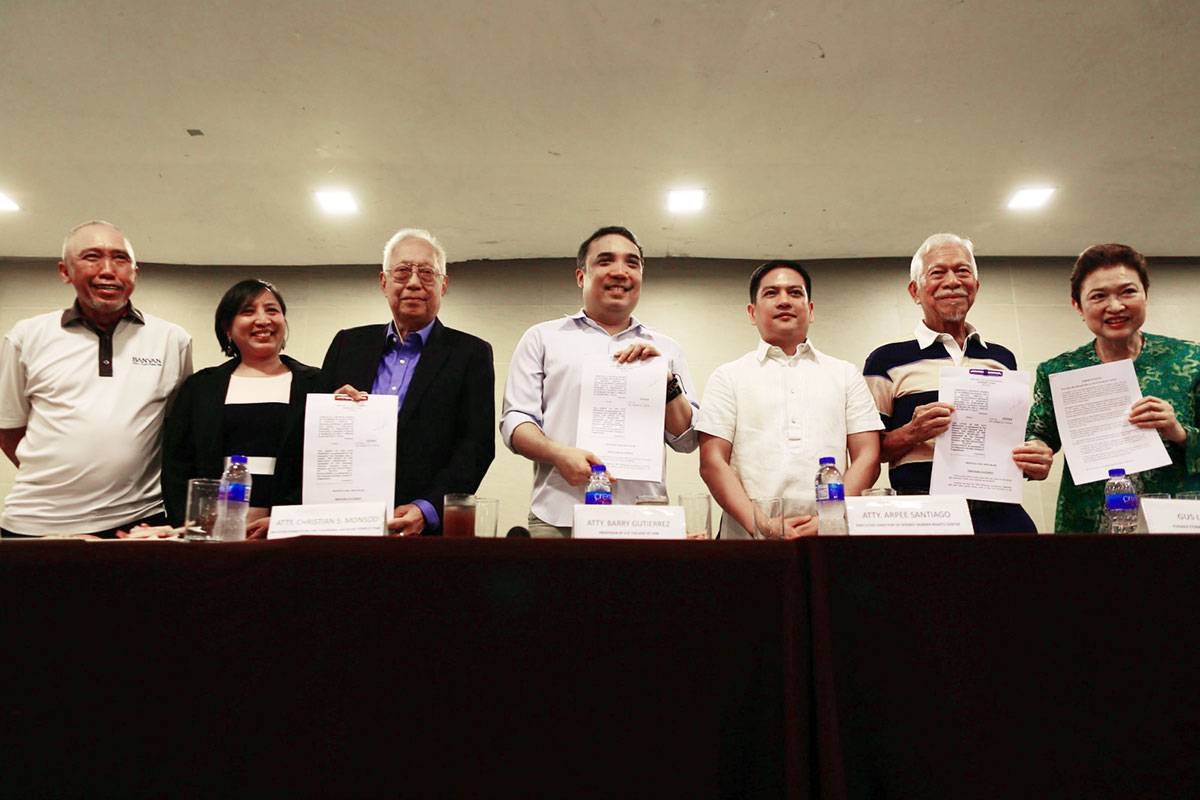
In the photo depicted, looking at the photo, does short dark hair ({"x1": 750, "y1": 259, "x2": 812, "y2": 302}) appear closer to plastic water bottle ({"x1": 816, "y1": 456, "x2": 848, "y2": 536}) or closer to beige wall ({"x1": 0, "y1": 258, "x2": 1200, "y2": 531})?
plastic water bottle ({"x1": 816, "y1": 456, "x2": 848, "y2": 536})

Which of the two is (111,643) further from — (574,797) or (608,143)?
(608,143)

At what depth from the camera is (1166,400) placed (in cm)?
213

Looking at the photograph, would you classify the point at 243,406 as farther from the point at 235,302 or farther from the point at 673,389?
the point at 673,389

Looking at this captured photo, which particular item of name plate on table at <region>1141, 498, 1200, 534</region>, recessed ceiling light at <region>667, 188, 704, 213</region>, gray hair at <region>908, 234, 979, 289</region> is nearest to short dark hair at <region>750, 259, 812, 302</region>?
gray hair at <region>908, 234, 979, 289</region>

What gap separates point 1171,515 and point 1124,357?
1053mm

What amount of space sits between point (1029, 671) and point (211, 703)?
4.14 ft

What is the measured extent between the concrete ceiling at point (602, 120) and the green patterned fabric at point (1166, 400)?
5.12 feet

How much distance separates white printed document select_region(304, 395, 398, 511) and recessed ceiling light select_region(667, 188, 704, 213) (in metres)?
3.06

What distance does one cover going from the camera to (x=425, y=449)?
2.13 metres

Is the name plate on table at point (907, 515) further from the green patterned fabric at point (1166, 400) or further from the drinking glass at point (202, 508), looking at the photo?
the drinking glass at point (202, 508)

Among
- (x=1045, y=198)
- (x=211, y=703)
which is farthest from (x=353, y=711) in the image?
(x=1045, y=198)

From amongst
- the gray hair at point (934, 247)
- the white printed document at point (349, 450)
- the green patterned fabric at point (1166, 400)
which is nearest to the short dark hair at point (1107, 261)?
the green patterned fabric at point (1166, 400)

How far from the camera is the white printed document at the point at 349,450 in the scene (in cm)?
167

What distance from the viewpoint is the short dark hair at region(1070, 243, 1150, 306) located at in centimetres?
219
